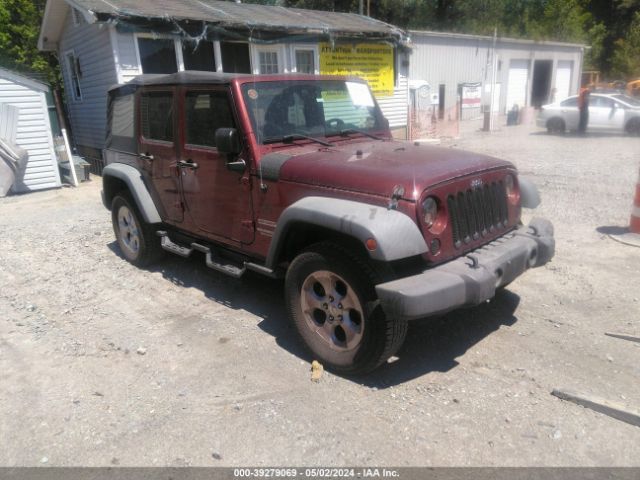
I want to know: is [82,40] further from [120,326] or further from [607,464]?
[607,464]

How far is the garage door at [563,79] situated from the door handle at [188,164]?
89.5 ft

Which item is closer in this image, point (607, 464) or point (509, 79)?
point (607, 464)

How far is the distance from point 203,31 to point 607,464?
11400 mm

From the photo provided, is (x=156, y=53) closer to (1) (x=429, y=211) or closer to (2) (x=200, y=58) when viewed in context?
(2) (x=200, y=58)

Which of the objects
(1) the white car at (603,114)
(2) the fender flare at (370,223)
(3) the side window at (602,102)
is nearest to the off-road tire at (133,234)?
(2) the fender flare at (370,223)

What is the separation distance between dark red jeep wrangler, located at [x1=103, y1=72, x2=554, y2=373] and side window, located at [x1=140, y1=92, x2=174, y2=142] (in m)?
0.02

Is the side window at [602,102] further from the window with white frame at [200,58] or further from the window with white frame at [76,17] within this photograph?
the window with white frame at [76,17]

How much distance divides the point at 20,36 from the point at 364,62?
1451 cm

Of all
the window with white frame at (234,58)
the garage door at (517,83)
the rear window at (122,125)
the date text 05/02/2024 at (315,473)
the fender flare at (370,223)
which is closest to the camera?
the date text 05/02/2024 at (315,473)

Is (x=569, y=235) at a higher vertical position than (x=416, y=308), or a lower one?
lower

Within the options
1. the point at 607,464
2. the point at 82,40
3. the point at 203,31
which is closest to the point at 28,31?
the point at 82,40

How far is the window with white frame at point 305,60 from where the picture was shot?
14016 mm

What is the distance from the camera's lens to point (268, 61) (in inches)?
531

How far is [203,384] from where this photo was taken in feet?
11.4
